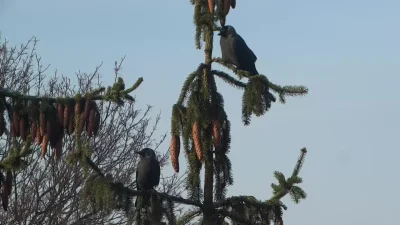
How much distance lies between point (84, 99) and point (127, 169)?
42.4ft

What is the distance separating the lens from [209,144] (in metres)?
5.97

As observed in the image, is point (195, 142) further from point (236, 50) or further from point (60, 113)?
point (236, 50)

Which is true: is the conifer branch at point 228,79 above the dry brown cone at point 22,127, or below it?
above

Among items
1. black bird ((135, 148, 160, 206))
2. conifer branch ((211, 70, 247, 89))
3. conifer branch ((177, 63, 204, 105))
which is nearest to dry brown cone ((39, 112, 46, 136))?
conifer branch ((177, 63, 204, 105))

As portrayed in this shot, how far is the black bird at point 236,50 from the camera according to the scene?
26.3ft

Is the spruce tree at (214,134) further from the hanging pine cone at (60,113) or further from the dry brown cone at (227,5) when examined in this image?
the hanging pine cone at (60,113)

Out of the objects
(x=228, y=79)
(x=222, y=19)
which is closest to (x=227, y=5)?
(x=222, y=19)

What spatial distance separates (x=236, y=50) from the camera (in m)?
8.12

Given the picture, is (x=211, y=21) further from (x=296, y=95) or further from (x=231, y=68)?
(x=296, y=95)

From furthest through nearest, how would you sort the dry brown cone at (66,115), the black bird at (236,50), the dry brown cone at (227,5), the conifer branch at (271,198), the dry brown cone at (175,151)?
the black bird at (236,50), the dry brown cone at (227,5), the conifer branch at (271,198), the dry brown cone at (175,151), the dry brown cone at (66,115)

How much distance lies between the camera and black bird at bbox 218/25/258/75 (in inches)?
316

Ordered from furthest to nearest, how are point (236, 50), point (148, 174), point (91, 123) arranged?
point (148, 174)
point (236, 50)
point (91, 123)

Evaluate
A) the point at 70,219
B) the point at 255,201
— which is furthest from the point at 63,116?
the point at 70,219

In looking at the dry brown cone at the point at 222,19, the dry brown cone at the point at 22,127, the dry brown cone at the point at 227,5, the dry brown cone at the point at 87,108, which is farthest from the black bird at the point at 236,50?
the dry brown cone at the point at 22,127
